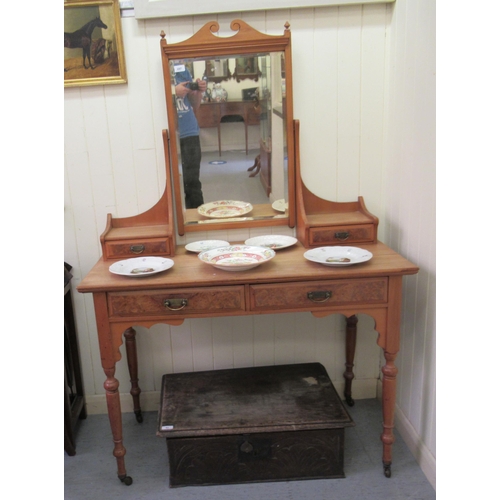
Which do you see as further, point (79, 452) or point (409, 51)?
point (79, 452)

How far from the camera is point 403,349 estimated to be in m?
2.10

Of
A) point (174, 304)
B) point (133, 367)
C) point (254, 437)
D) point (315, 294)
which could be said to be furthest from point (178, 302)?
point (133, 367)

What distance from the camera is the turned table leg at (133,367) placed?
7.44ft

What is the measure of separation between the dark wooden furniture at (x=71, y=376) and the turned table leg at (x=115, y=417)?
0.29 meters

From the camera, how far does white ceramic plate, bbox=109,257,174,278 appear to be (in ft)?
5.86

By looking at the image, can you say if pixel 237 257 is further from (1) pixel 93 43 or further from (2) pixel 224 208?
(1) pixel 93 43

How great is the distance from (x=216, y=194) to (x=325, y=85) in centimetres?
65

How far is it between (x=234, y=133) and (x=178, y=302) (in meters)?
0.74

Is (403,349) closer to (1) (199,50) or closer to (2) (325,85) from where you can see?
(2) (325,85)

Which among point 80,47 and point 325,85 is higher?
point 80,47

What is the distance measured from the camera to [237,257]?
1.88 metres

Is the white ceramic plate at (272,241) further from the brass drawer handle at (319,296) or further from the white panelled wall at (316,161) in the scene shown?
the brass drawer handle at (319,296)

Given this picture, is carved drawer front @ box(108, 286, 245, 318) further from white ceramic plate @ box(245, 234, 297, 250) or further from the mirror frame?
the mirror frame

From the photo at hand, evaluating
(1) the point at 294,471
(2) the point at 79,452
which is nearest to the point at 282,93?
(1) the point at 294,471
